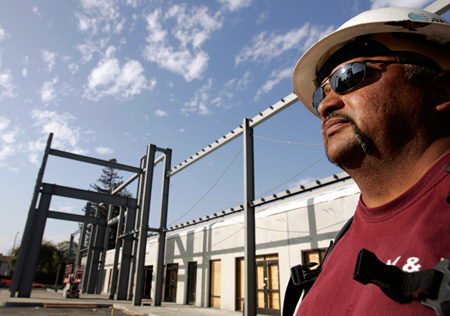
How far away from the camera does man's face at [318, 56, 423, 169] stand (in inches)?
39.0

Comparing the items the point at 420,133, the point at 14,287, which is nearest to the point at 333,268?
the point at 420,133

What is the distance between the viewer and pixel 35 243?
49.4ft

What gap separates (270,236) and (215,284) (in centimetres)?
466

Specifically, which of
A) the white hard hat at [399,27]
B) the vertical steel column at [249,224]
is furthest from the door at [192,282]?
the white hard hat at [399,27]

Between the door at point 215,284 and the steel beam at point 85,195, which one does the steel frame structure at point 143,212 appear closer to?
the steel beam at point 85,195

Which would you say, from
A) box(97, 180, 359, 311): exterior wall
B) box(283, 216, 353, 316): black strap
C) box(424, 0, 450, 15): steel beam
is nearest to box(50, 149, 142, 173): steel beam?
box(97, 180, 359, 311): exterior wall

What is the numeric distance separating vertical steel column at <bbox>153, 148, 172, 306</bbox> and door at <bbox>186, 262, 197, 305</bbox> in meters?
1.62

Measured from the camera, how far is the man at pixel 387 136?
0.88 metres

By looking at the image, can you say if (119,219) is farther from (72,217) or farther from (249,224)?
(249,224)

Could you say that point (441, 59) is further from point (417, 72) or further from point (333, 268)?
point (333, 268)

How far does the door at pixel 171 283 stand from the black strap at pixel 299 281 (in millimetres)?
16835

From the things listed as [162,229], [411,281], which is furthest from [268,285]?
[411,281]

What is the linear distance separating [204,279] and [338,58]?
14892 mm

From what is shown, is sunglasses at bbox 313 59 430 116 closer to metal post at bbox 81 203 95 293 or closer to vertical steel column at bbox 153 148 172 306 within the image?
vertical steel column at bbox 153 148 172 306
